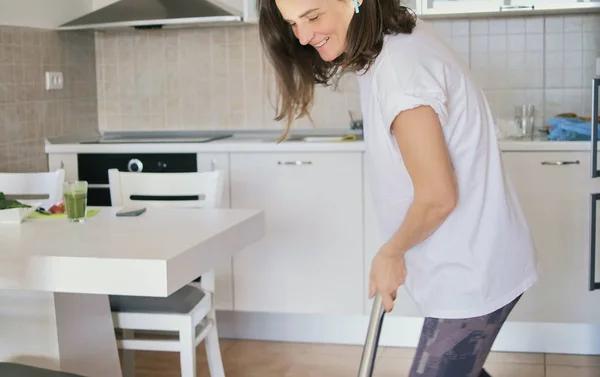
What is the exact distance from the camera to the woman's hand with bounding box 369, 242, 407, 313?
1518 mm

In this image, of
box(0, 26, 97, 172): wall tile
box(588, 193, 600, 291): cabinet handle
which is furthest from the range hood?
box(588, 193, 600, 291): cabinet handle

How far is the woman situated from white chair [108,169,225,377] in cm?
106

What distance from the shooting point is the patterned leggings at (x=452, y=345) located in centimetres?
156

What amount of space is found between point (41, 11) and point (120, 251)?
223 cm

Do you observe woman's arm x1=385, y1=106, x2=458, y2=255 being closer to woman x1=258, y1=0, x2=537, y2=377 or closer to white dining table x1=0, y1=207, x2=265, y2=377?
woman x1=258, y1=0, x2=537, y2=377

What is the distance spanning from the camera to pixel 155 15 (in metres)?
3.90

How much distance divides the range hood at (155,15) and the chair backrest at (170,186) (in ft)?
3.72

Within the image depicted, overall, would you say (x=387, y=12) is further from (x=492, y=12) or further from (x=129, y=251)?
(x=492, y=12)

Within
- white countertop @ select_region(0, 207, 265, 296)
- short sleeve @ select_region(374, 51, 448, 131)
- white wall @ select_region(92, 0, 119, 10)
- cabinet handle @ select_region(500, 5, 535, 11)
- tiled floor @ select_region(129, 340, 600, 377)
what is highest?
white wall @ select_region(92, 0, 119, 10)

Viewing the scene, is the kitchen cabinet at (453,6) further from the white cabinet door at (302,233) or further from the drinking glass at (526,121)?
the white cabinet door at (302,233)

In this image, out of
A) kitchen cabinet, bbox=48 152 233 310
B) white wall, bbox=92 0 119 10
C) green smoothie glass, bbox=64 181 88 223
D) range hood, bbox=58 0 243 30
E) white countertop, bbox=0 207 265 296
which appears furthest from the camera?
white wall, bbox=92 0 119 10

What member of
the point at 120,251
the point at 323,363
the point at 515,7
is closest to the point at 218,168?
the point at 323,363

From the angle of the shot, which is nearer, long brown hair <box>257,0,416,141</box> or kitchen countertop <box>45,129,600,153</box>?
long brown hair <box>257,0,416,141</box>

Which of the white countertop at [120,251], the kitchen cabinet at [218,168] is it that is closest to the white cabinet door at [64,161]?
the kitchen cabinet at [218,168]
